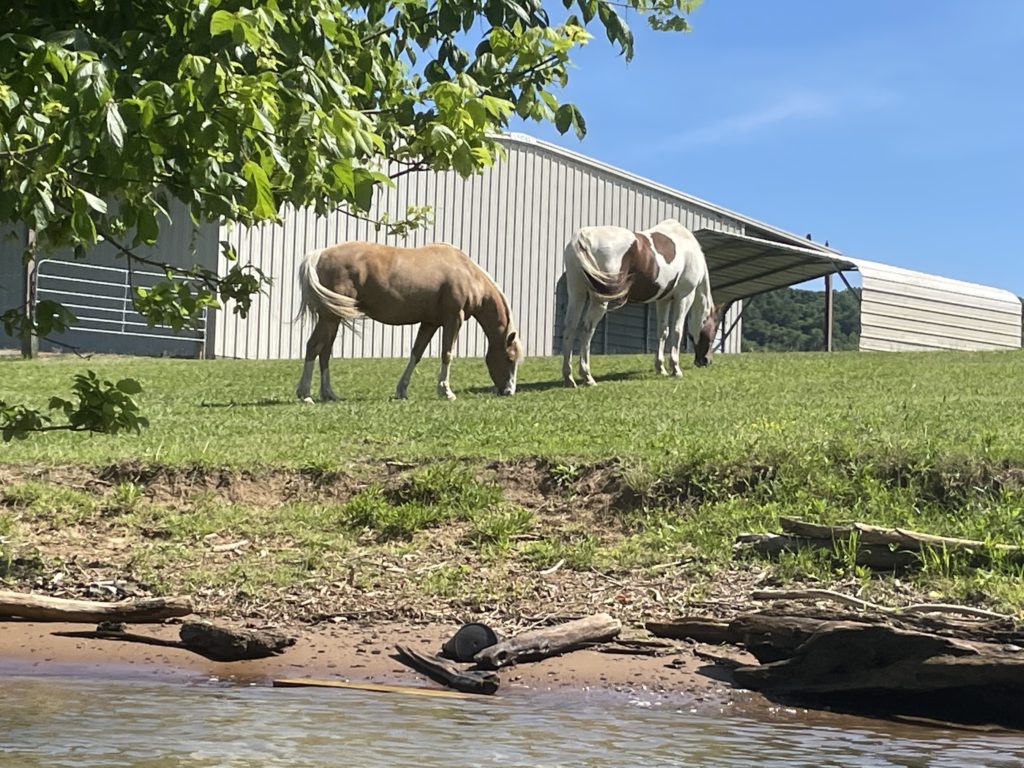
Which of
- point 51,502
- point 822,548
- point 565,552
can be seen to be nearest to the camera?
point 822,548

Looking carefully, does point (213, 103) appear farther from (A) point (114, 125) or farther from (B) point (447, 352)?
(B) point (447, 352)

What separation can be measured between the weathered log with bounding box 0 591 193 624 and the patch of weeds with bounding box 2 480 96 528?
178 cm

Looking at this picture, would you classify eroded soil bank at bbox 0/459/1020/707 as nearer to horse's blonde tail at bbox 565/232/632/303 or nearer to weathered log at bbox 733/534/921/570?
weathered log at bbox 733/534/921/570

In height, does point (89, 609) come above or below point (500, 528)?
below

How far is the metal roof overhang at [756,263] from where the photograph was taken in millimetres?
32469

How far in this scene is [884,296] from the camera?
34.5 m

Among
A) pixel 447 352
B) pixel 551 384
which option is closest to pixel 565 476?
pixel 447 352

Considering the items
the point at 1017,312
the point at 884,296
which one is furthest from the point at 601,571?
the point at 1017,312

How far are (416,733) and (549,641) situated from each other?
63.6 inches

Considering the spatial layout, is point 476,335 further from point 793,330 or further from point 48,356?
point 793,330

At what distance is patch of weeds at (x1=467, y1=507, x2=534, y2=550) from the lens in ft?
28.5

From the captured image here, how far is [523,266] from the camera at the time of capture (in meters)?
32.2

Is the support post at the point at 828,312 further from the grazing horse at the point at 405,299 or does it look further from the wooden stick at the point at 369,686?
the wooden stick at the point at 369,686

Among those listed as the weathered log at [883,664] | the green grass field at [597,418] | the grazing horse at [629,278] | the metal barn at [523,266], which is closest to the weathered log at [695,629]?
the weathered log at [883,664]
